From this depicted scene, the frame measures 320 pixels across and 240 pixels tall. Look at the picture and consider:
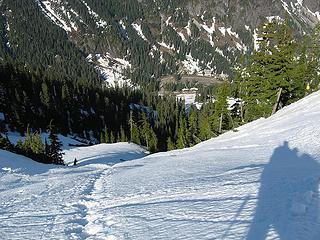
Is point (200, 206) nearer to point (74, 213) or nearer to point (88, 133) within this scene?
point (74, 213)

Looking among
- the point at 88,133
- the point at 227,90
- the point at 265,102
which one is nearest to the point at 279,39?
the point at 265,102

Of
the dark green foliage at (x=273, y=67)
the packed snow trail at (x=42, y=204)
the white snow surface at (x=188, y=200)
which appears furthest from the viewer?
the dark green foliage at (x=273, y=67)

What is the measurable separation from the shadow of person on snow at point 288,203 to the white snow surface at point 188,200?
23mm

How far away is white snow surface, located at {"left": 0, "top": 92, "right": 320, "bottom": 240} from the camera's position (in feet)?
29.8

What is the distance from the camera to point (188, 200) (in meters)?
11.9

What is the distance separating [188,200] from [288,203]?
3.35 m

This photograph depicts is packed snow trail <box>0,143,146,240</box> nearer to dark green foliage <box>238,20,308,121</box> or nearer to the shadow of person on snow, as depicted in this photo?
the shadow of person on snow

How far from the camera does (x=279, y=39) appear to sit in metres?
35.2

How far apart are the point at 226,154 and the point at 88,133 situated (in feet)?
306

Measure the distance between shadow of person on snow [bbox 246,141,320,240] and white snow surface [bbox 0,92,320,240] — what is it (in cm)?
2

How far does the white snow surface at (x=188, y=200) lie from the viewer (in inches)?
357

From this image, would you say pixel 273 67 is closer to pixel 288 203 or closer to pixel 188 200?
pixel 188 200

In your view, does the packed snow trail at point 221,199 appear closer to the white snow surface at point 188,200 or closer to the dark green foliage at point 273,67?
the white snow surface at point 188,200

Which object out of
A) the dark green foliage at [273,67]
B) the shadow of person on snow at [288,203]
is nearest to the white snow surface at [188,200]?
the shadow of person on snow at [288,203]
